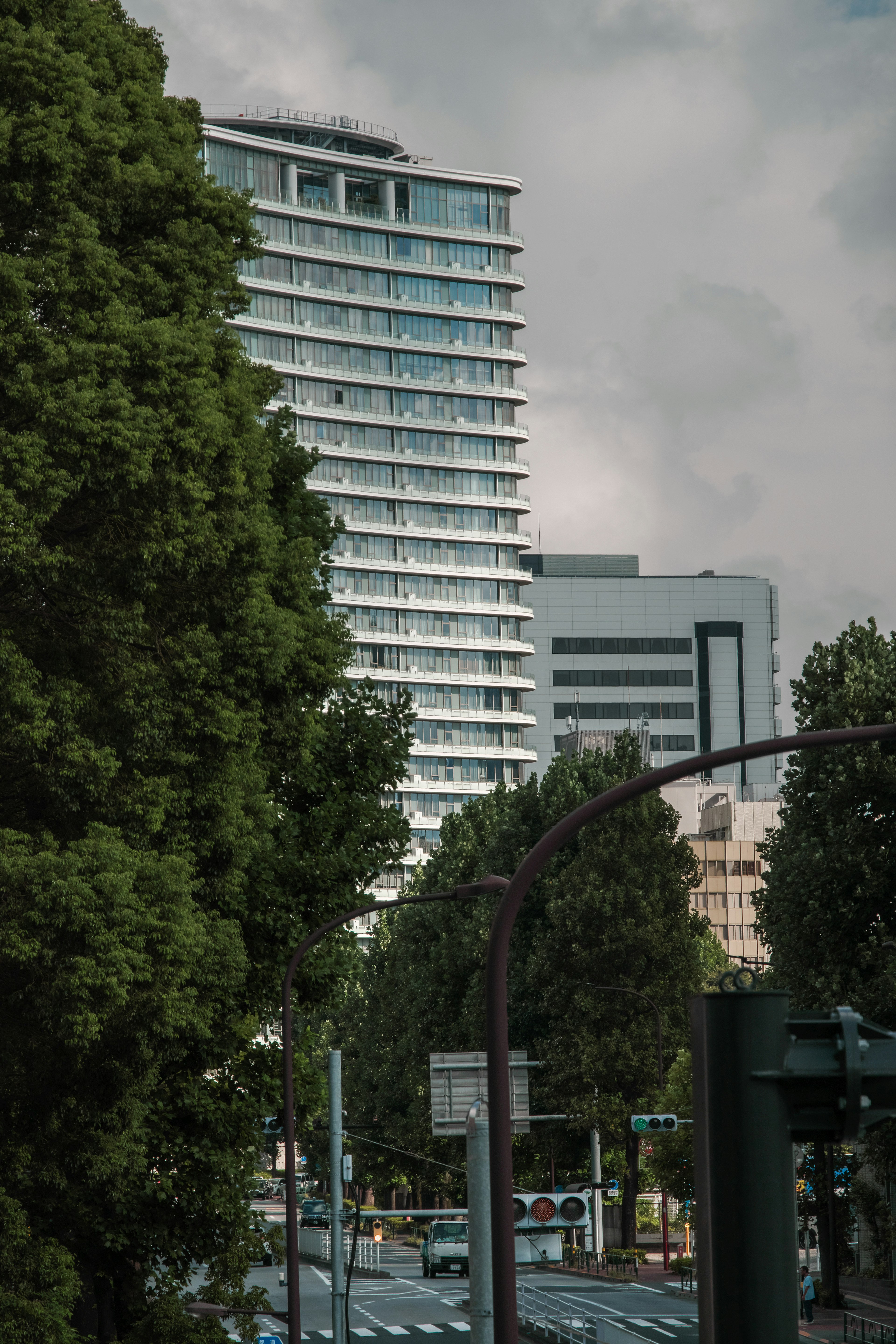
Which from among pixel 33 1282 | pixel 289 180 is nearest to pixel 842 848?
pixel 33 1282

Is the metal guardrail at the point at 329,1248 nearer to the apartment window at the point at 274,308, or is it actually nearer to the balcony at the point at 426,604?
the balcony at the point at 426,604

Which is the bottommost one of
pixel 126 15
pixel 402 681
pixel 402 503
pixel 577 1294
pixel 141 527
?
pixel 577 1294

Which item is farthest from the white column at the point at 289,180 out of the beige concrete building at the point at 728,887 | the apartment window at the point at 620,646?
the beige concrete building at the point at 728,887

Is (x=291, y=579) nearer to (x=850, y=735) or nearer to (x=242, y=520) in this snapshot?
(x=242, y=520)

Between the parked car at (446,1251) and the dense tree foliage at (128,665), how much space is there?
42818 mm

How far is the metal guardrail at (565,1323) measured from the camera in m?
33.2

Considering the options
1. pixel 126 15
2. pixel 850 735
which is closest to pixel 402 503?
pixel 126 15

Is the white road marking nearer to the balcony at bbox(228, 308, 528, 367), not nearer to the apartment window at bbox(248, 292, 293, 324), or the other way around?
the balcony at bbox(228, 308, 528, 367)

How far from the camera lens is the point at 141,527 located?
17.2m

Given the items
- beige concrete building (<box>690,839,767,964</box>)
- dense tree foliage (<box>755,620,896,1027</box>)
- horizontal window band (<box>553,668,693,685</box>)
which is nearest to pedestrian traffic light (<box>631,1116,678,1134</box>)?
dense tree foliage (<box>755,620,896,1027</box>)

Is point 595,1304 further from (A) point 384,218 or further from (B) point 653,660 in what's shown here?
(B) point 653,660

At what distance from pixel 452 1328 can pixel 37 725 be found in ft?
106

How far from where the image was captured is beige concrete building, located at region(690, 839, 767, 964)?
157m

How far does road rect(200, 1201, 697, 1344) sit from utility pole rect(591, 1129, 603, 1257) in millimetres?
1978
